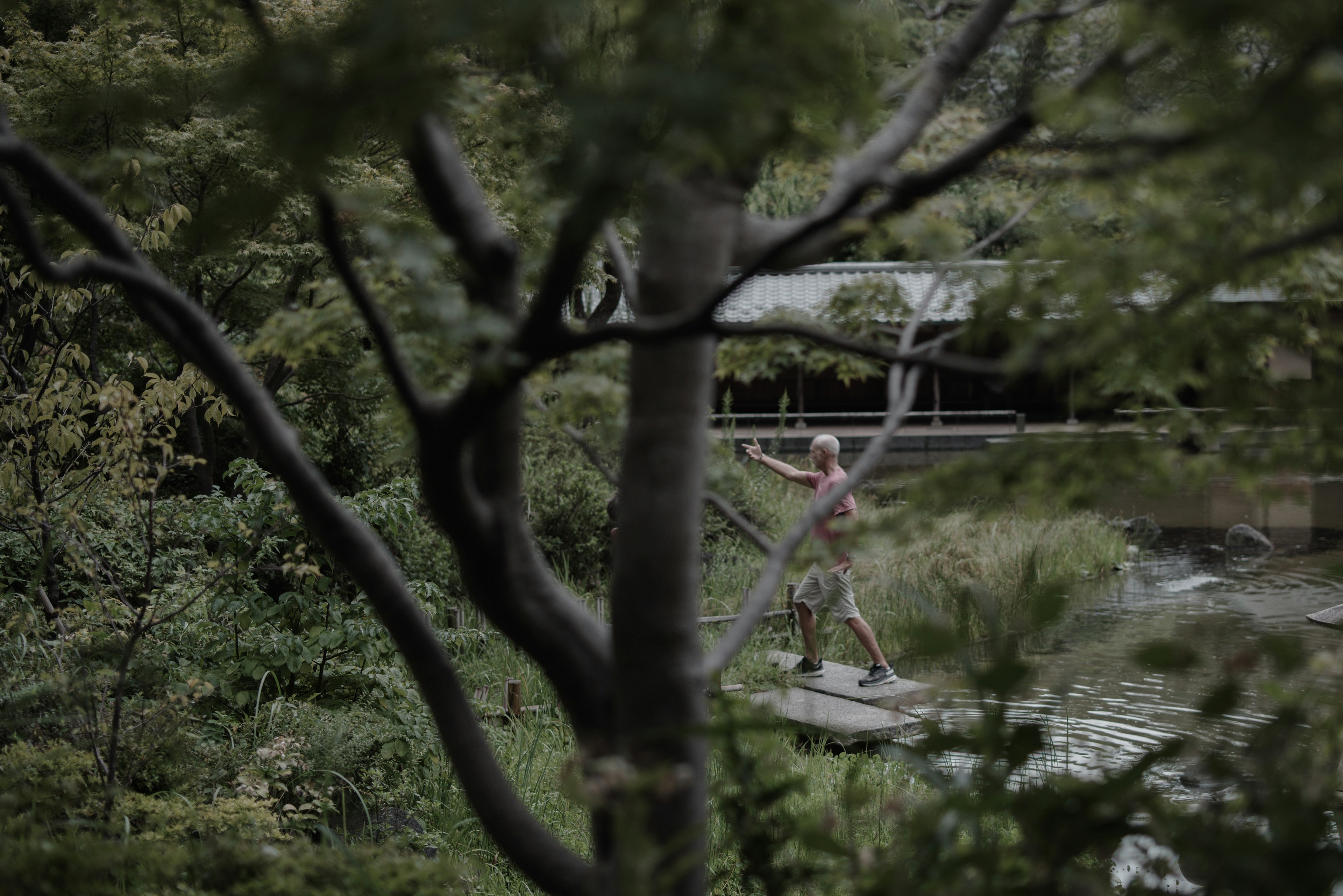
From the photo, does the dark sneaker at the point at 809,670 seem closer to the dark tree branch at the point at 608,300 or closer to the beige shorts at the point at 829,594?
the beige shorts at the point at 829,594

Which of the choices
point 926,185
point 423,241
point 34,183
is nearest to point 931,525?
point 926,185

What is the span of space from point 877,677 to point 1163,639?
125 inches

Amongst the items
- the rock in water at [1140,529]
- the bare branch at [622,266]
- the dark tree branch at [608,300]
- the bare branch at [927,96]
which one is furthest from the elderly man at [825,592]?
the rock in water at [1140,529]

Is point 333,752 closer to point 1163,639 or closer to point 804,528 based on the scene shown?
point 804,528

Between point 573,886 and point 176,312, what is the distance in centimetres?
115

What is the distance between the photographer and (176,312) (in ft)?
5.52

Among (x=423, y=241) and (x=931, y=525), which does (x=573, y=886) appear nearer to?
(x=931, y=525)

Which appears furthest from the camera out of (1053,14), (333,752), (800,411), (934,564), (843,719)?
(800,411)

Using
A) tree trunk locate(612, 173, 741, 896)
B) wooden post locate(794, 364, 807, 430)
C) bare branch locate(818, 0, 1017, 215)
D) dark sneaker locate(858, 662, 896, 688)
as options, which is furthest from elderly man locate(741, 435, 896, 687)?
wooden post locate(794, 364, 807, 430)

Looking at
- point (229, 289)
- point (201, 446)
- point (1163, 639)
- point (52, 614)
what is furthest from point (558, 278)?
point (201, 446)

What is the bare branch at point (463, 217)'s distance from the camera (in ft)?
5.08

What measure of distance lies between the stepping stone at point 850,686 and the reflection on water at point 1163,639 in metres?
0.20

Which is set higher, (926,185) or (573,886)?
(926,185)

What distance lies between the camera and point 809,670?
616 centimetres
